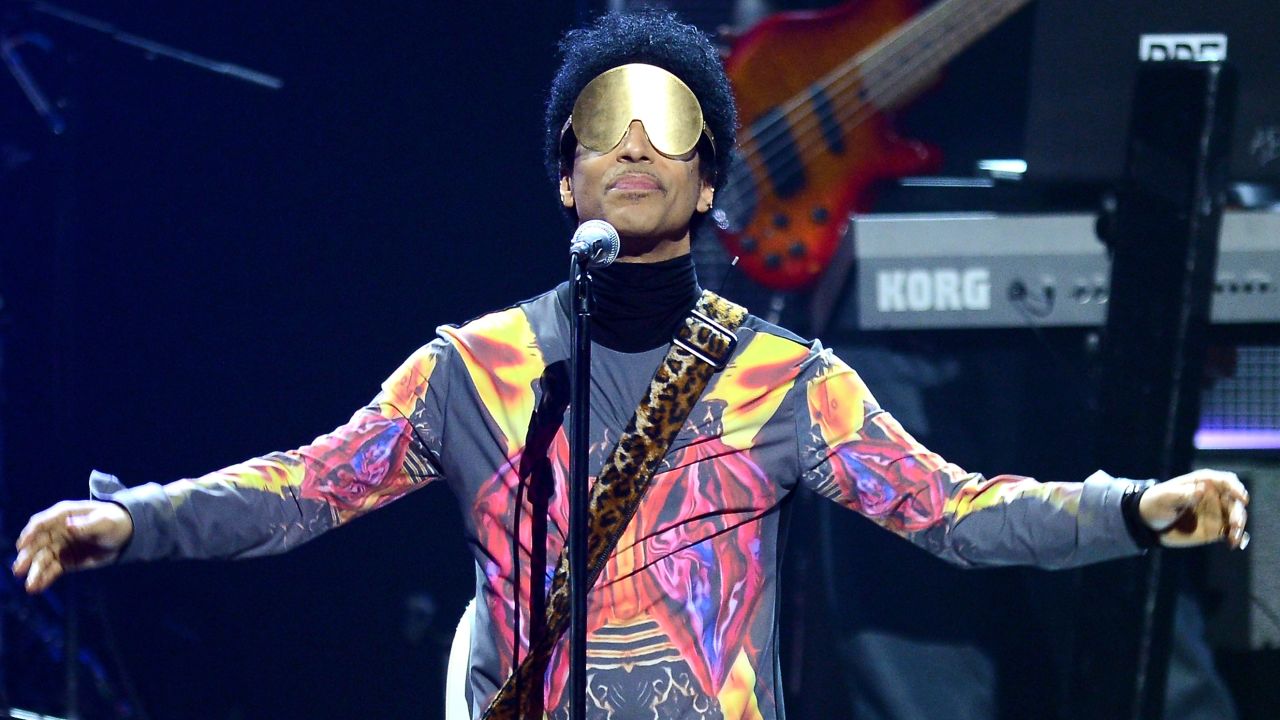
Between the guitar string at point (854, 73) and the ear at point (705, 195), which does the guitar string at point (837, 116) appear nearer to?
the guitar string at point (854, 73)

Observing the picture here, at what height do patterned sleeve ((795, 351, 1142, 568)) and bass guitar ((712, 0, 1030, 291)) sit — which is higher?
bass guitar ((712, 0, 1030, 291))

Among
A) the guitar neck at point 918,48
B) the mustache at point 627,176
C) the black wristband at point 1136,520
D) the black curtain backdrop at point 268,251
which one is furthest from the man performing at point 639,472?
the guitar neck at point 918,48

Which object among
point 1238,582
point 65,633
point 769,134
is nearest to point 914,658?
point 1238,582

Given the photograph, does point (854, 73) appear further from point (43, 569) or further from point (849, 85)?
point (43, 569)

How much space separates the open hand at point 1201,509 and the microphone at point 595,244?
857 millimetres

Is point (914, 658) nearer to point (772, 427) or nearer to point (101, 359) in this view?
point (772, 427)

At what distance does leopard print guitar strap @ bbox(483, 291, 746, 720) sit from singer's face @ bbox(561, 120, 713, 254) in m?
0.17

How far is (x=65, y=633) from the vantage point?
13.5ft

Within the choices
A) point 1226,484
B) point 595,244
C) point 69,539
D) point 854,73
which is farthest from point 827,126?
point 69,539

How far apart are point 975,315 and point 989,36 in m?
0.99

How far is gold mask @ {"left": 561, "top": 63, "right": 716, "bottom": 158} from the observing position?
2398mm

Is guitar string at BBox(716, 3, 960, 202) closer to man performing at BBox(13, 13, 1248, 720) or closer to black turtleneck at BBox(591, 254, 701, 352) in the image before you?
man performing at BBox(13, 13, 1248, 720)

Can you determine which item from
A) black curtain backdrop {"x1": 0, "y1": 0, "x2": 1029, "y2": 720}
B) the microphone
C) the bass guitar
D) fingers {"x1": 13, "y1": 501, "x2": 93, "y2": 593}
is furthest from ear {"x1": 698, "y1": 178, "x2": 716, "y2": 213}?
the bass guitar

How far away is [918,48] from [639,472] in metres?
2.37
